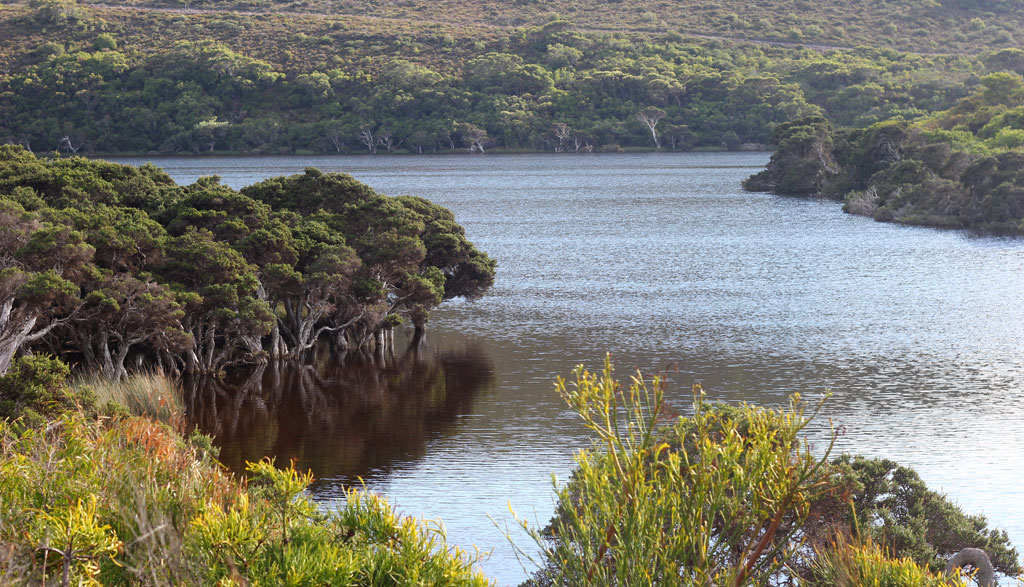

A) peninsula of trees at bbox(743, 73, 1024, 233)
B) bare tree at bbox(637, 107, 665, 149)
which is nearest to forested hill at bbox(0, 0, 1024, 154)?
bare tree at bbox(637, 107, 665, 149)

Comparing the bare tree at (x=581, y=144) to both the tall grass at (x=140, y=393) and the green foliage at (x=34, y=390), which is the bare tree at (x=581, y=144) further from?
the green foliage at (x=34, y=390)

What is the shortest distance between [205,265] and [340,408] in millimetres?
5856

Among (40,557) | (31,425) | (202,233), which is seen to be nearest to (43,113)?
(202,233)

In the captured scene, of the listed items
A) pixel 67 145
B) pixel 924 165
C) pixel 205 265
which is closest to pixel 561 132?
pixel 67 145

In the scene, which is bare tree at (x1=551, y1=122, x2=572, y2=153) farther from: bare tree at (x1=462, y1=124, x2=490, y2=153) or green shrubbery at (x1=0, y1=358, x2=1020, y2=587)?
green shrubbery at (x1=0, y1=358, x2=1020, y2=587)

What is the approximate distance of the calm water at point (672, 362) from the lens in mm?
25156

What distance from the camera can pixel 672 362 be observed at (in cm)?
3130

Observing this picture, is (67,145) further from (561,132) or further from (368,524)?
(368,524)

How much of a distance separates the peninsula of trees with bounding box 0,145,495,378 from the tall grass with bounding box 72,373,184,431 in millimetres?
1734

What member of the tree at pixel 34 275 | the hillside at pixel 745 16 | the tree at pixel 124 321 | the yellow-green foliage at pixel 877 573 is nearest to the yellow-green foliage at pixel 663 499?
the yellow-green foliage at pixel 877 573

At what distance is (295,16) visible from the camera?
170000mm

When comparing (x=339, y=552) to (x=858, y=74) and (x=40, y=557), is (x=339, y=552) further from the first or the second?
(x=858, y=74)

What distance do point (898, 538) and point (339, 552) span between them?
1019 centimetres

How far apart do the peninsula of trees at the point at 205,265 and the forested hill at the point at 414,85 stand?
96.6 metres
